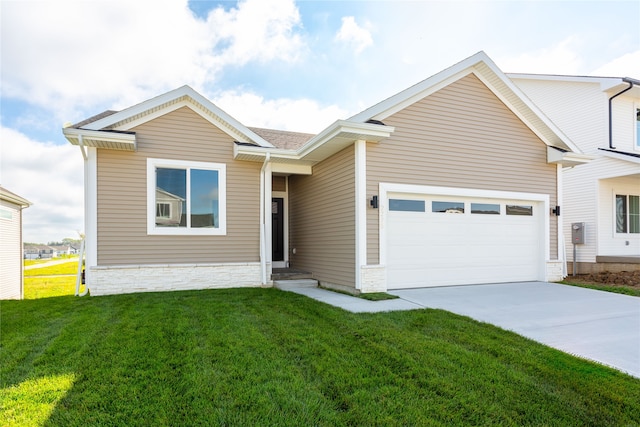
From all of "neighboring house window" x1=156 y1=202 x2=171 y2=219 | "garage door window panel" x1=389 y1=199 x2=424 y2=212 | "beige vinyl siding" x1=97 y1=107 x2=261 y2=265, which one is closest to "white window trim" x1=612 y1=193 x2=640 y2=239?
"garage door window panel" x1=389 y1=199 x2=424 y2=212

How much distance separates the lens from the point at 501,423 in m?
2.51

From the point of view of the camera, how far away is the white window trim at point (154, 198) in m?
8.00

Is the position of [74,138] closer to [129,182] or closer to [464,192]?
[129,182]

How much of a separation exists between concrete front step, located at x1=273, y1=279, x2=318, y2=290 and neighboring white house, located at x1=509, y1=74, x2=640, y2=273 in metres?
9.97

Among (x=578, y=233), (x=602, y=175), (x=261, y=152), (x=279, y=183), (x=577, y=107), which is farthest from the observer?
(x=577, y=107)

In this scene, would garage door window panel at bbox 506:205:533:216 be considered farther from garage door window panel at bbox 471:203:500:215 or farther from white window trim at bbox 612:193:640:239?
white window trim at bbox 612:193:640:239

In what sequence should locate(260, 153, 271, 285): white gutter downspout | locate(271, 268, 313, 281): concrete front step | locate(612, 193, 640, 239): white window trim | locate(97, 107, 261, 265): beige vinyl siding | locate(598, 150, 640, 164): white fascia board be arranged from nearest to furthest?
1. locate(97, 107, 261, 265): beige vinyl siding
2. locate(260, 153, 271, 285): white gutter downspout
3. locate(271, 268, 313, 281): concrete front step
4. locate(598, 150, 640, 164): white fascia board
5. locate(612, 193, 640, 239): white window trim

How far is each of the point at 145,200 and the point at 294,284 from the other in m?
3.98

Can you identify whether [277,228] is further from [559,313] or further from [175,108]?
[559,313]

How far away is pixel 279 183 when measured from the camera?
1124 centimetres

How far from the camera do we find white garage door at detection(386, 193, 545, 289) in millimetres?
8023

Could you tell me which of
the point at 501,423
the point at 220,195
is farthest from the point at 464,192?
the point at 501,423

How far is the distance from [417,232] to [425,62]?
516cm

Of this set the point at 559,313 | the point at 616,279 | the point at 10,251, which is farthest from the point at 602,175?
the point at 10,251
